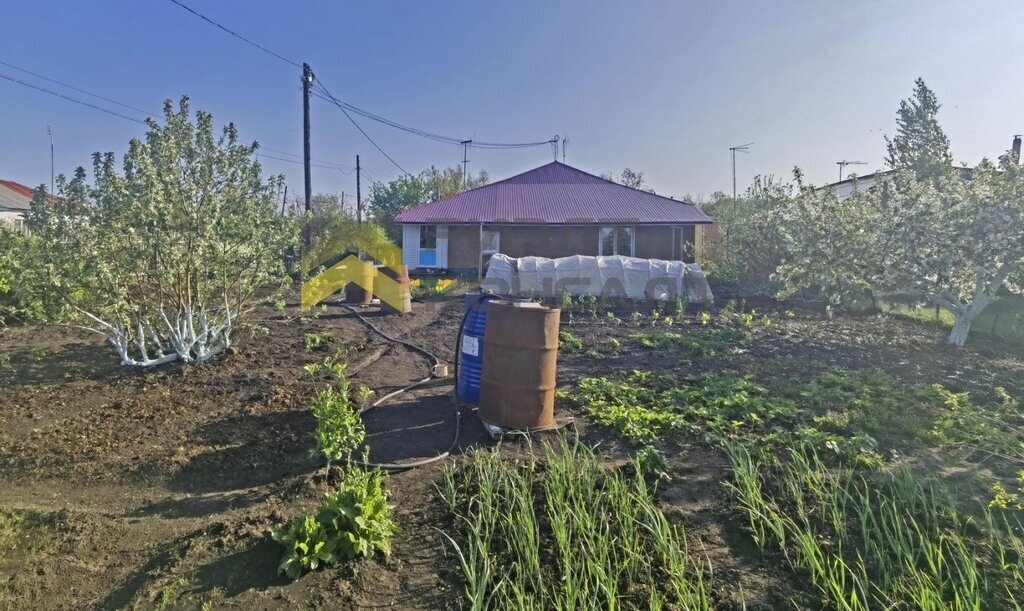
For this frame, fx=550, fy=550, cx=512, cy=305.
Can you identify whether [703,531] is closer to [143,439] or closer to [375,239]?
[143,439]

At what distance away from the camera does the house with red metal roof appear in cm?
2217

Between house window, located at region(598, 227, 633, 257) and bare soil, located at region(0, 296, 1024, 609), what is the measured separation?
15244mm

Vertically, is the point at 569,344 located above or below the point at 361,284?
below

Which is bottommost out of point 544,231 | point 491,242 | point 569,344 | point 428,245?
point 569,344

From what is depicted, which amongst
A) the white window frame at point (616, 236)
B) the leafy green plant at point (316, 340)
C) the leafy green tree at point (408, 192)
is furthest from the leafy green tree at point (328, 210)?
the leafy green plant at point (316, 340)

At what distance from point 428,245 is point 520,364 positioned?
772 inches

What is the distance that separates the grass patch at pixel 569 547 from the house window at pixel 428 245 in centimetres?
2032

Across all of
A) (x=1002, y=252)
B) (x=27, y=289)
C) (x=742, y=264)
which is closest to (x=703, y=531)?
(x=27, y=289)

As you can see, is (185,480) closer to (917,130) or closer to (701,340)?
(701,340)

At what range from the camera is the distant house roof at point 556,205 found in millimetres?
22094

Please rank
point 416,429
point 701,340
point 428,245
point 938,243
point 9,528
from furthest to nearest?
point 428,245 < point 701,340 < point 938,243 < point 416,429 < point 9,528

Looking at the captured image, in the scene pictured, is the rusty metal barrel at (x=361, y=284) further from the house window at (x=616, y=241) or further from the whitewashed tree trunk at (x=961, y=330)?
the house window at (x=616, y=241)

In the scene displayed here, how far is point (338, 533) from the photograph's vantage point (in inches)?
107

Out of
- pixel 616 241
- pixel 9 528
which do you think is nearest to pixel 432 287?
pixel 616 241
